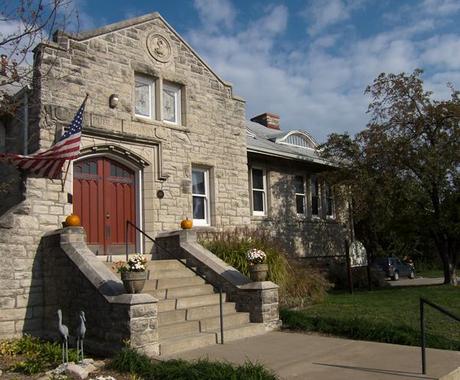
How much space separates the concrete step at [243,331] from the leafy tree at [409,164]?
8.30 meters

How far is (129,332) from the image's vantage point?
26.5ft

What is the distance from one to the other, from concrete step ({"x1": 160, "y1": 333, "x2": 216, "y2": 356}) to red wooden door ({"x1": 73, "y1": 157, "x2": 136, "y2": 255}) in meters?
4.45

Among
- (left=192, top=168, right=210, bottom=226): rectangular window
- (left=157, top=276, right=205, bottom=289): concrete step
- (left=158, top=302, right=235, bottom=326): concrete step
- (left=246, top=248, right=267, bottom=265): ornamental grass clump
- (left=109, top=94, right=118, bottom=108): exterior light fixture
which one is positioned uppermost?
(left=109, top=94, right=118, bottom=108): exterior light fixture

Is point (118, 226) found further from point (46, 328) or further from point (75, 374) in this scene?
point (75, 374)

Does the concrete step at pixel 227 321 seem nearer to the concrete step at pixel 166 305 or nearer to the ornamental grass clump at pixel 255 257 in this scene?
the concrete step at pixel 166 305

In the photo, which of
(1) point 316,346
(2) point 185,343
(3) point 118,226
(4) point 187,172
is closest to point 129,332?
(2) point 185,343

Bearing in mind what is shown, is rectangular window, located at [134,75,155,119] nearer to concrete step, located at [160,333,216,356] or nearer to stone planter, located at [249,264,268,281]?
stone planter, located at [249,264,268,281]

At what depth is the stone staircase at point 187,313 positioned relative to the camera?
892 centimetres

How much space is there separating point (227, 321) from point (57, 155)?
15.4 feet

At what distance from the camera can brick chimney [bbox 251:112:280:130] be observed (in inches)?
1038

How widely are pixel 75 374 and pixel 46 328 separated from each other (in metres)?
3.56

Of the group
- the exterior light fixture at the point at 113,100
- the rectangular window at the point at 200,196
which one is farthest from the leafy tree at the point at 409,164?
the exterior light fixture at the point at 113,100

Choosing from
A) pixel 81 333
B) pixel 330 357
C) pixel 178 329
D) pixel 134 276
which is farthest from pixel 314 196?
pixel 81 333

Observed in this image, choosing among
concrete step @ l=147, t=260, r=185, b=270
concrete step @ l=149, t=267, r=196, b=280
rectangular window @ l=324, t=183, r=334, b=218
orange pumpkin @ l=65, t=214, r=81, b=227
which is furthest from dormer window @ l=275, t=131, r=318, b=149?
orange pumpkin @ l=65, t=214, r=81, b=227
